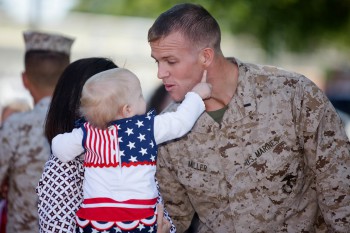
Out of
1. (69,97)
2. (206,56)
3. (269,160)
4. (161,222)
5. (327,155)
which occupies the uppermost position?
(206,56)

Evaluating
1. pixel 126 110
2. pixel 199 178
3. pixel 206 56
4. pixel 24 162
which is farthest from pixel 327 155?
pixel 24 162

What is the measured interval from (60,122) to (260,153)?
120 cm

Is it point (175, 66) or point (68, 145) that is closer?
point (68, 145)

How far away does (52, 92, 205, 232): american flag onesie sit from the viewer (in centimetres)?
392

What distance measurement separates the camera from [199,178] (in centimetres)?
486

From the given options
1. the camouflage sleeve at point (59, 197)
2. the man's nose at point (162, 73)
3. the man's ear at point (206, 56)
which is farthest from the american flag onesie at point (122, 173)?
the man's ear at point (206, 56)

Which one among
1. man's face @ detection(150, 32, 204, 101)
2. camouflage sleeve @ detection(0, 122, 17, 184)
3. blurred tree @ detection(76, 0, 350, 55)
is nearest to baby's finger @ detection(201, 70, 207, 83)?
man's face @ detection(150, 32, 204, 101)

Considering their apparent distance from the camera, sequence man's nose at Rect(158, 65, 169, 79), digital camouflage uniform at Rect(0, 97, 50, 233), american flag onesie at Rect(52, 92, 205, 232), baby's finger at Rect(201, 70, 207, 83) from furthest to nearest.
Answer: digital camouflage uniform at Rect(0, 97, 50, 233) < baby's finger at Rect(201, 70, 207, 83) < man's nose at Rect(158, 65, 169, 79) < american flag onesie at Rect(52, 92, 205, 232)

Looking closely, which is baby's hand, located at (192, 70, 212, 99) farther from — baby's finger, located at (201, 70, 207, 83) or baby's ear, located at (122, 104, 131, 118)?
baby's ear, located at (122, 104, 131, 118)

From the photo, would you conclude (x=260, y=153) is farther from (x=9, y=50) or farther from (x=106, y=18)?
(x=106, y=18)

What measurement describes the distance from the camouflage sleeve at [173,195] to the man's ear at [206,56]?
0.61 m

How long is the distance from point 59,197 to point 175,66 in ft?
3.37

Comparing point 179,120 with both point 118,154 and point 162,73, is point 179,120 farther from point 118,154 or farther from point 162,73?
point 162,73

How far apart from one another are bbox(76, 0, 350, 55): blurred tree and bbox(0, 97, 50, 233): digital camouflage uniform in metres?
10.1
